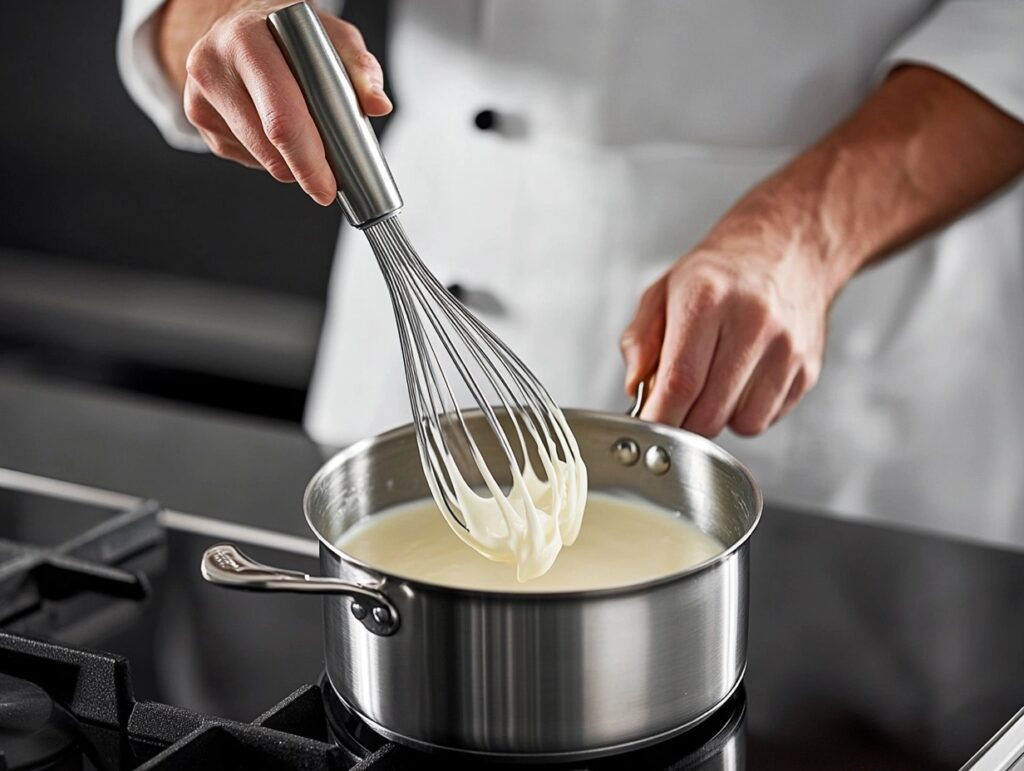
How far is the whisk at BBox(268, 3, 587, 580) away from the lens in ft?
1.68

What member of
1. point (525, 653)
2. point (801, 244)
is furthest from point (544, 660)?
point (801, 244)

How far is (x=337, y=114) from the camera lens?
0.51 meters

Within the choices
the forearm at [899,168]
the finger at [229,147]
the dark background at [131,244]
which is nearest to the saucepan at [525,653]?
the finger at [229,147]

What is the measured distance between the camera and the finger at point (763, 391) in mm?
697

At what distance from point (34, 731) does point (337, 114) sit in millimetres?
251

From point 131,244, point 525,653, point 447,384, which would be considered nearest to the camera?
point 525,653

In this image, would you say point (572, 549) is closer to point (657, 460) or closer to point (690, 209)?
point (657, 460)

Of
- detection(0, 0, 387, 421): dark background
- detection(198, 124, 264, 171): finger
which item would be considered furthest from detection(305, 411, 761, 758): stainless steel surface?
detection(0, 0, 387, 421): dark background

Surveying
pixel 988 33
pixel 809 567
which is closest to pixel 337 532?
pixel 809 567

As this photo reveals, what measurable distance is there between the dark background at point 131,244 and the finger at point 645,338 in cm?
111

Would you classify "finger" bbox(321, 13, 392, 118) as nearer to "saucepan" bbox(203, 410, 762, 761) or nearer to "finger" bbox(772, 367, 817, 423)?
"saucepan" bbox(203, 410, 762, 761)

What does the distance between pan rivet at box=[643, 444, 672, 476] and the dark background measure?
1165 mm

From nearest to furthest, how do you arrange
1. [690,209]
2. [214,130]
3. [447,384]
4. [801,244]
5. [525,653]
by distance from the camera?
1. [525,653]
2. [447,384]
3. [214,130]
4. [801,244]
5. [690,209]

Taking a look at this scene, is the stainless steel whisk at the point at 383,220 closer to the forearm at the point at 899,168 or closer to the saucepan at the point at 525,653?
the saucepan at the point at 525,653
